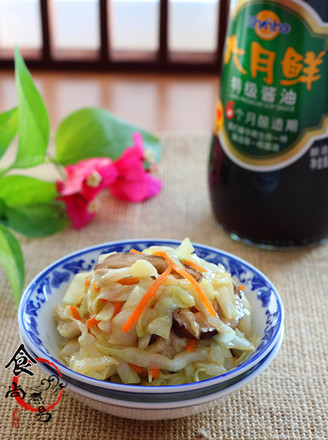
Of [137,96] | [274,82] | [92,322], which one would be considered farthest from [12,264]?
[137,96]

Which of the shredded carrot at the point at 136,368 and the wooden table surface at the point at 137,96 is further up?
the shredded carrot at the point at 136,368

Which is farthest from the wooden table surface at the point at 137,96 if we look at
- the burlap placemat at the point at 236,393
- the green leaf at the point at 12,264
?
the green leaf at the point at 12,264

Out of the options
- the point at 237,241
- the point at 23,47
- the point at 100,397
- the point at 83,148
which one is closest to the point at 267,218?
the point at 237,241

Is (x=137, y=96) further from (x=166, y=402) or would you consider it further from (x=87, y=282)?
(x=166, y=402)

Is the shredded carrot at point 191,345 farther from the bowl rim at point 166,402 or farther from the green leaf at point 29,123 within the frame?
the green leaf at point 29,123

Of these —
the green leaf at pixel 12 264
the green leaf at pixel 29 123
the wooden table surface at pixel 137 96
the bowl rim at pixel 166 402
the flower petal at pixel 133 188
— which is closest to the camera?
the bowl rim at pixel 166 402

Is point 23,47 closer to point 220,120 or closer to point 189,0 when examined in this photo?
point 189,0

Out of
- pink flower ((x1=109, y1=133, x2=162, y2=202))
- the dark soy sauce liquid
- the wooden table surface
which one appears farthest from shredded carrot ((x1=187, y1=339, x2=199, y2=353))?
the wooden table surface
